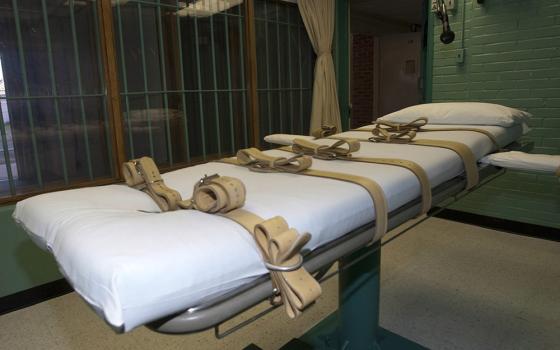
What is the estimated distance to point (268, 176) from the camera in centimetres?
116

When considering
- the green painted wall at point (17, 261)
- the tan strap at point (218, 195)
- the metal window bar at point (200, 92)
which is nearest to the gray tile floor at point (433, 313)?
the green painted wall at point (17, 261)

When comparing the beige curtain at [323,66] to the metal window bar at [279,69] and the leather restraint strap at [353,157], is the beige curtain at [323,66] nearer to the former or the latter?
the metal window bar at [279,69]

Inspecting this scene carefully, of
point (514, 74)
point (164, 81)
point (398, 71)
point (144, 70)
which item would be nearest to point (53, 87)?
point (144, 70)

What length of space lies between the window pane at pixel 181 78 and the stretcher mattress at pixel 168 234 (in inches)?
62.4

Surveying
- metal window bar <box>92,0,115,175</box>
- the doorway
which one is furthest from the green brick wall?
the doorway

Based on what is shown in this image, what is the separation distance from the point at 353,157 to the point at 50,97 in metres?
1.82

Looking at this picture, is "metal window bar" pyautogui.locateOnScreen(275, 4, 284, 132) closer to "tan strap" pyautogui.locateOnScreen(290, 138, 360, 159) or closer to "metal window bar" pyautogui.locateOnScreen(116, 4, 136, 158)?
"metal window bar" pyautogui.locateOnScreen(116, 4, 136, 158)

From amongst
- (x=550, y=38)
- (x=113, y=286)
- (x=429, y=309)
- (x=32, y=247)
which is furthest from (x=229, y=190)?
(x=550, y=38)

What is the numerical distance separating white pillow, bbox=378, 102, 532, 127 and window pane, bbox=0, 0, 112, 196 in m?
1.79

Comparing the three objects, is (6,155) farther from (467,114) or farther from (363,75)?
(363,75)

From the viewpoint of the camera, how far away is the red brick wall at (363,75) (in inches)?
251

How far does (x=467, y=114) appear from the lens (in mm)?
1850

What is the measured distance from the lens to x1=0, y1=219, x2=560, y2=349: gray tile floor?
1779 millimetres

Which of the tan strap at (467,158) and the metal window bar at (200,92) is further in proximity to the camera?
the metal window bar at (200,92)
